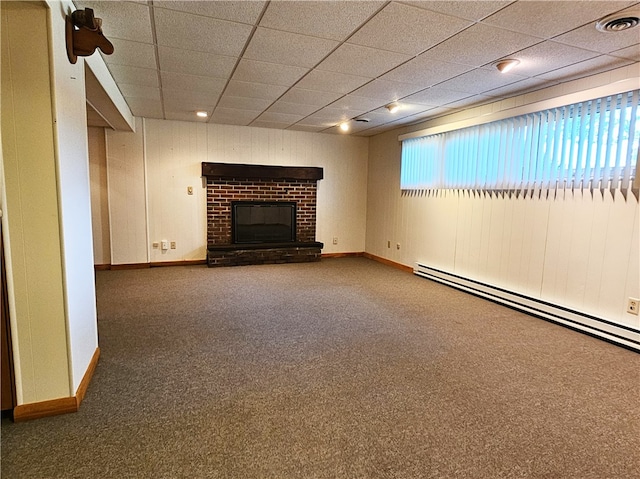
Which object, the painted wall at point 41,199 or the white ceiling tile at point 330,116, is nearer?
the painted wall at point 41,199

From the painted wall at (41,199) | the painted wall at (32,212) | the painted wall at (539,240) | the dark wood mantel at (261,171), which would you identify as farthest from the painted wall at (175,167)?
the painted wall at (32,212)

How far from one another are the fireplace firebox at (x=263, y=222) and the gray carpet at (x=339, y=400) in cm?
244

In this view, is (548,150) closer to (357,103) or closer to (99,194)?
(357,103)

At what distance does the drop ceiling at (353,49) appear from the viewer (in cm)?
210

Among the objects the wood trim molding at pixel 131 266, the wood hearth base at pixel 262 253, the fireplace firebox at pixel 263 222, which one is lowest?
the wood trim molding at pixel 131 266

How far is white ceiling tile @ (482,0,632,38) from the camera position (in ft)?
6.45

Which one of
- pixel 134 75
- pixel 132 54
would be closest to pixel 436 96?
pixel 132 54

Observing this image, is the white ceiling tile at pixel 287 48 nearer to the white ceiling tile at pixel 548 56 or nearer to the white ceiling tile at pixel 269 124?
the white ceiling tile at pixel 548 56

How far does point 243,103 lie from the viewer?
4348 millimetres

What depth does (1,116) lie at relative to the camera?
1.68 meters

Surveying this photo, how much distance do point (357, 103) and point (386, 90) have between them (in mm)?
609

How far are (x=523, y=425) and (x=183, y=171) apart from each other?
538 cm

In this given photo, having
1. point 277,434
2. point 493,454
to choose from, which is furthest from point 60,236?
point 493,454

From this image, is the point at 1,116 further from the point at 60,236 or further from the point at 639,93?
the point at 639,93
